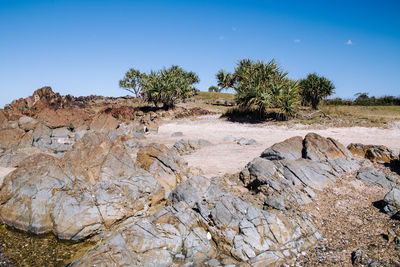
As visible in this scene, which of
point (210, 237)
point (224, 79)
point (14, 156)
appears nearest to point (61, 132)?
point (14, 156)

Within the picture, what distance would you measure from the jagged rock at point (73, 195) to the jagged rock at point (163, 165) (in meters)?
0.55

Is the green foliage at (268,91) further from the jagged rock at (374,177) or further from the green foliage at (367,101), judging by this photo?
the green foliage at (367,101)

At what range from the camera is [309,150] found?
10.4 meters

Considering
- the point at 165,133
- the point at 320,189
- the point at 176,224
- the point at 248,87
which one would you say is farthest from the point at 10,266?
the point at 248,87

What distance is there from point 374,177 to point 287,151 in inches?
126

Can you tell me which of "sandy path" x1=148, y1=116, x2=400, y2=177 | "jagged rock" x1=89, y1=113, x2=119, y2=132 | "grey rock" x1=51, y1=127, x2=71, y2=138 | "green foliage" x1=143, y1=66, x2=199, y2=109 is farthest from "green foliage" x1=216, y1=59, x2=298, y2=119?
"grey rock" x1=51, y1=127, x2=71, y2=138

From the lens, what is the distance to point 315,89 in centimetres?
2867

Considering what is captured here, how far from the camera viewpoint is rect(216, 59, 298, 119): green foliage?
2155 centimetres

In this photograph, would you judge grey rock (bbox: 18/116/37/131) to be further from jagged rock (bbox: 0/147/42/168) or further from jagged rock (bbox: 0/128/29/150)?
jagged rock (bbox: 0/147/42/168)

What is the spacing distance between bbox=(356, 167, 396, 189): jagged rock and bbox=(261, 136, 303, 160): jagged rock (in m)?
2.34

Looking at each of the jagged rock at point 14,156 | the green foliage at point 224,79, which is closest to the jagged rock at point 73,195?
the jagged rock at point 14,156

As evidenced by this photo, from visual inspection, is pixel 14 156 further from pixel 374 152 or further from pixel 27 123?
pixel 374 152

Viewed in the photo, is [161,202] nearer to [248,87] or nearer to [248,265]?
[248,265]

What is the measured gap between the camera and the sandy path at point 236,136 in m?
11.5
